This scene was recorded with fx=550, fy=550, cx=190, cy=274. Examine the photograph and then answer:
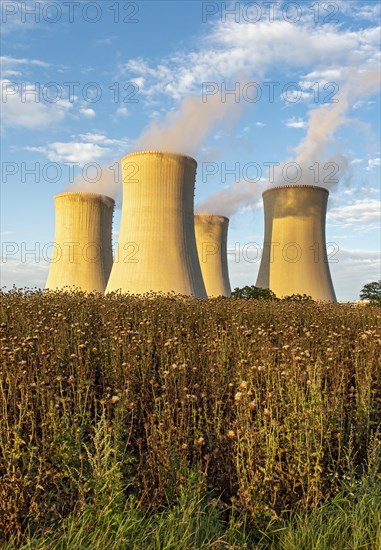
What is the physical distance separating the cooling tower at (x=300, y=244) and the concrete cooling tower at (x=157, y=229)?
435 cm

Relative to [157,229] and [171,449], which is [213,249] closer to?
[157,229]

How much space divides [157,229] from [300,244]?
19.1 ft

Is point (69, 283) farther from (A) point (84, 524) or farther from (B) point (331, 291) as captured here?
(A) point (84, 524)

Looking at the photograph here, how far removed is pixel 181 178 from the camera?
1518 cm

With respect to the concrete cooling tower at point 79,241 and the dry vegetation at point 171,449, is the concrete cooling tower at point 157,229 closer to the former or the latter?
the concrete cooling tower at point 79,241

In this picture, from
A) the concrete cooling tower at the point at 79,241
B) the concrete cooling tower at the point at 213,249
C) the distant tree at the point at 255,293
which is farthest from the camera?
the concrete cooling tower at the point at 213,249

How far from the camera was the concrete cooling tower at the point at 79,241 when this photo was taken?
61.5 feet

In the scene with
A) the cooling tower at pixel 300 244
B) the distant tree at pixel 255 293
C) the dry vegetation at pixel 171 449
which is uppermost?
the cooling tower at pixel 300 244

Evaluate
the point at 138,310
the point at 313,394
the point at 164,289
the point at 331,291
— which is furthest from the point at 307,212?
the point at 313,394

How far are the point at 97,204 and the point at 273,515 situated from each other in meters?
17.4

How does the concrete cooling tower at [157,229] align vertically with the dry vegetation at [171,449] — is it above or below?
above

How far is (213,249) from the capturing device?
2455 centimetres

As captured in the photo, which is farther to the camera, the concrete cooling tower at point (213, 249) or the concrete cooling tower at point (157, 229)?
the concrete cooling tower at point (213, 249)

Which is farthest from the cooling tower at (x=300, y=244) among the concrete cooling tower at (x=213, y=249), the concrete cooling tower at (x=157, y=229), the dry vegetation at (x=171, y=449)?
the dry vegetation at (x=171, y=449)
